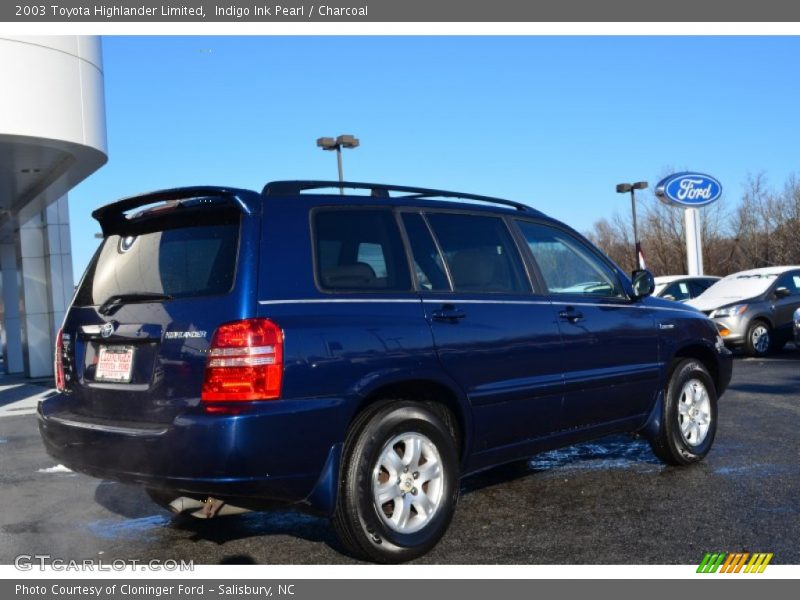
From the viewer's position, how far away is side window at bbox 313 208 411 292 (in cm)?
416

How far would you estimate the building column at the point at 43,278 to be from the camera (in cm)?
2089

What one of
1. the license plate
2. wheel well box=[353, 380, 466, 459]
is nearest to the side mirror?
wheel well box=[353, 380, 466, 459]

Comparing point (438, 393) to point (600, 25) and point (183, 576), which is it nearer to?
point (183, 576)

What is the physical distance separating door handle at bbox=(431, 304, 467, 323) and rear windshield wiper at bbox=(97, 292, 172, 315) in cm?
134

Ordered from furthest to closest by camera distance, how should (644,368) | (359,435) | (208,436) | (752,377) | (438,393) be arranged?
(752,377), (644,368), (438,393), (359,435), (208,436)

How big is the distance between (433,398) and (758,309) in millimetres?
11736

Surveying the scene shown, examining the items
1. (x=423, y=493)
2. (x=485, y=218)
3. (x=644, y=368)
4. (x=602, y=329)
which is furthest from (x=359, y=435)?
(x=644, y=368)

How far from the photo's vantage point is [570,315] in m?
5.24

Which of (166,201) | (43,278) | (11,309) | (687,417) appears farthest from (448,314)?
(11,309)

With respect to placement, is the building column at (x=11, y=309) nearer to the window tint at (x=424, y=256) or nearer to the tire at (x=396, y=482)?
the window tint at (x=424, y=256)

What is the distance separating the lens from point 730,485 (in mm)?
5484

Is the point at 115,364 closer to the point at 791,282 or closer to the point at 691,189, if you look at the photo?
the point at 791,282

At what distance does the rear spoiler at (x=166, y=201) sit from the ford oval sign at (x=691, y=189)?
78.2 ft

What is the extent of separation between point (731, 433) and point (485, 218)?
11.8 feet
